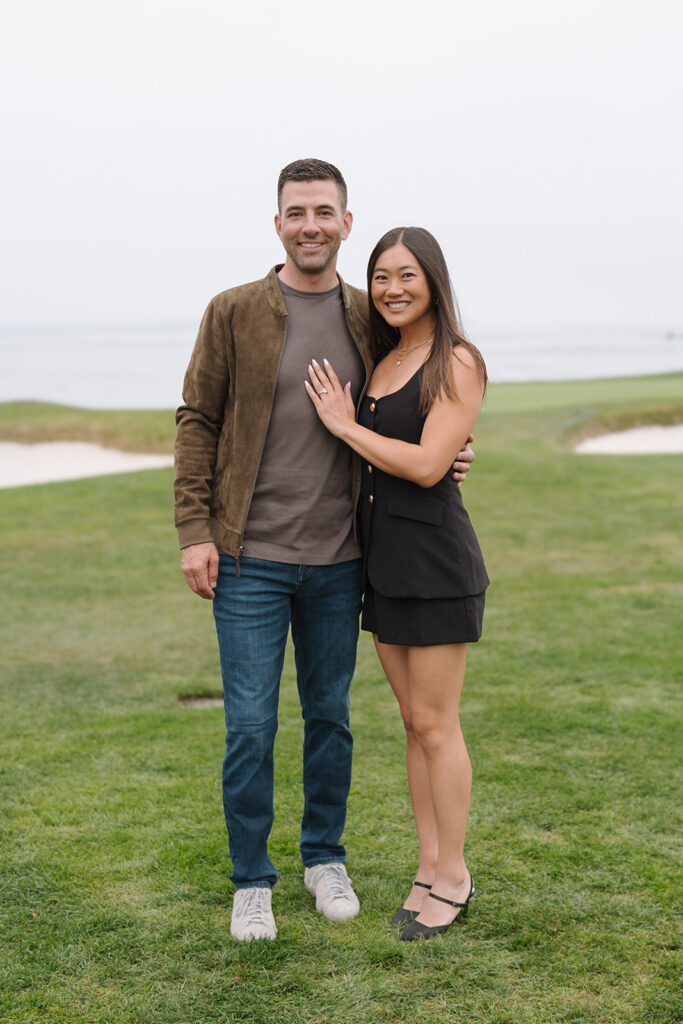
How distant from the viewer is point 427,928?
3.06m

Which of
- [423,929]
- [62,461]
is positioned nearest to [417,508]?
[423,929]

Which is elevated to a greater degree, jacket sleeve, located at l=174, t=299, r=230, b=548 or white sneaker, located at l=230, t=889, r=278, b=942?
jacket sleeve, located at l=174, t=299, r=230, b=548

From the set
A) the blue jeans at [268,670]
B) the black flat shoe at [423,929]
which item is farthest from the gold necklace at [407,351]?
the black flat shoe at [423,929]

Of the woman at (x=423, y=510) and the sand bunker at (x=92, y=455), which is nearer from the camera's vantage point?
the woman at (x=423, y=510)

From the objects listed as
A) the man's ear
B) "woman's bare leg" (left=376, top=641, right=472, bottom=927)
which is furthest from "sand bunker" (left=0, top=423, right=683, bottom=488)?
"woman's bare leg" (left=376, top=641, right=472, bottom=927)

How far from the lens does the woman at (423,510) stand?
9.56 ft

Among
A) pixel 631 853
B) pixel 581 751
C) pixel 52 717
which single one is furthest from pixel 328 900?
pixel 52 717

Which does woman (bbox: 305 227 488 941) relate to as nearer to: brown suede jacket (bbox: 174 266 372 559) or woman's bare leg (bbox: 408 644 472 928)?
woman's bare leg (bbox: 408 644 472 928)

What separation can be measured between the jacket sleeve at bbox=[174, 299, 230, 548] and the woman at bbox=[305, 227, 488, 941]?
30cm

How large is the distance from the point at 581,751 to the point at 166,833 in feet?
6.39

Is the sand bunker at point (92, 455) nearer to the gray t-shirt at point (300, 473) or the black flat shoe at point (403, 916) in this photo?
the gray t-shirt at point (300, 473)

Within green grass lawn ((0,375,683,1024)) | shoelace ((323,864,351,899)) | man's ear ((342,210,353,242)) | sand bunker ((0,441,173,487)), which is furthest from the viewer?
sand bunker ((0,441,173,487))

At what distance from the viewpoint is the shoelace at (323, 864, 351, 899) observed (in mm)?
3252

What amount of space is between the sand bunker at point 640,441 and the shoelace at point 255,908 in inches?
623
